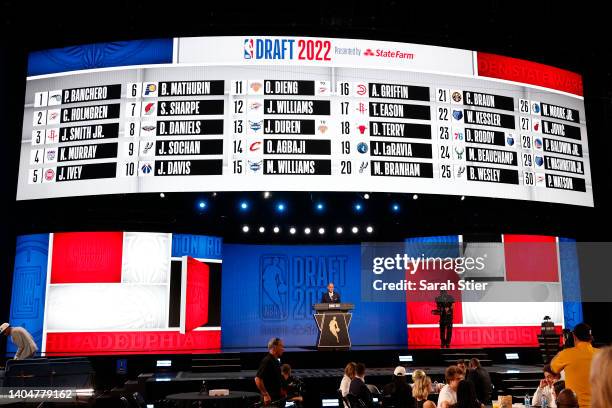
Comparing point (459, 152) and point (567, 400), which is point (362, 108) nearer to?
point (459, 152)

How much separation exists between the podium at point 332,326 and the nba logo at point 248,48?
5939 millimetres

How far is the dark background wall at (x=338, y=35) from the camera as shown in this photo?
14.8m

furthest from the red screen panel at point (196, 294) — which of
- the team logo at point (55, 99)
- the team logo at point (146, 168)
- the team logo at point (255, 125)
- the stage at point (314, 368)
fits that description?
the team logo at point (55, 99)

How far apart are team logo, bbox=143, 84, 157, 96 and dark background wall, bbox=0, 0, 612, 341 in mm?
1536

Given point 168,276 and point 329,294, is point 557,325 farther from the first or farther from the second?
point 168,276

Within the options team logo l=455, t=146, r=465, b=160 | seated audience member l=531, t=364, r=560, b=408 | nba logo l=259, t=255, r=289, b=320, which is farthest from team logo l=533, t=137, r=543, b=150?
nba logo l=259, t=255, r=289, b=320

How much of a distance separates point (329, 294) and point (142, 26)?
334 inches

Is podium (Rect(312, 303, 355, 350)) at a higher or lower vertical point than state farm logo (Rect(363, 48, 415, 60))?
lower

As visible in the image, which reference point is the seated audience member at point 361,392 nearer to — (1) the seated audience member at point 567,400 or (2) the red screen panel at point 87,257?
(1) the seated audience member at point 567,400

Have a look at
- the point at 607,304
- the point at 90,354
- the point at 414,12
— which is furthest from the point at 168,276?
the point at 607,304

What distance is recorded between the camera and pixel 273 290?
18.1 m

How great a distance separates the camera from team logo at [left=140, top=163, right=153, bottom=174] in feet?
42.3

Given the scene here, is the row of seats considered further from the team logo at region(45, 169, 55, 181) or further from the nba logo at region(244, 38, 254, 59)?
the nba logo at region(244, 38, 254, 59)

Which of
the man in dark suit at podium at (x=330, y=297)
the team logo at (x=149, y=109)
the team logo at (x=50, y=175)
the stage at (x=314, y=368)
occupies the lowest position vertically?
the stage at (x=314, y=368)
